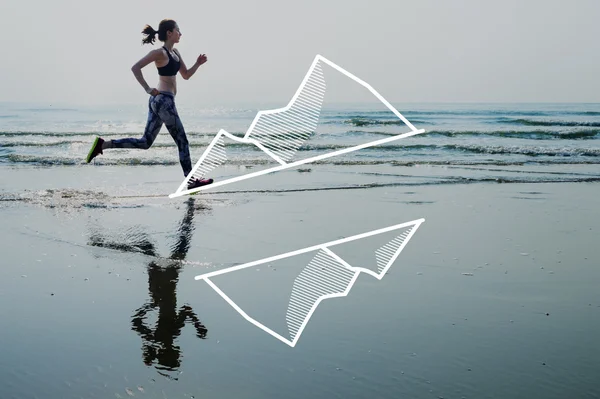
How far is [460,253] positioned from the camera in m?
6.34

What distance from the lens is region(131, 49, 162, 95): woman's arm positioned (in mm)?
8375

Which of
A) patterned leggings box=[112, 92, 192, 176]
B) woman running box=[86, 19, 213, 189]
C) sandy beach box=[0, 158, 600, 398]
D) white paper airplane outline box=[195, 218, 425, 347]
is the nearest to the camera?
sandy beach box=[0, 158, 600, 398]

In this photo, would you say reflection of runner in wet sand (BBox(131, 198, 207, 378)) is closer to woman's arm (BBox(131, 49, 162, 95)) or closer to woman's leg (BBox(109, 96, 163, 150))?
woman's arm (BBox(131, 49, 162, 95))

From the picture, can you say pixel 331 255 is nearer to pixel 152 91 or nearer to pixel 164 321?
pixel 164 321

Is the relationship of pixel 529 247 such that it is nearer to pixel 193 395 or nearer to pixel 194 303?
pixel 194 303

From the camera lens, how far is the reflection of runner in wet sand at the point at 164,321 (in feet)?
12.6

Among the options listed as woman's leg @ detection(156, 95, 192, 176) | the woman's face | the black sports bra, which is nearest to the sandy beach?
woman's leg @ detection(156, 95, 192, 176)

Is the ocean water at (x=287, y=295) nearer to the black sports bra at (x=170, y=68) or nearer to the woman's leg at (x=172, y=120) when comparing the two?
the woman's leg at (x=172, y=120)

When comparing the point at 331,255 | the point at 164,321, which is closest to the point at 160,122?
the point at 331,255

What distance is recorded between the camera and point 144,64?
8.40 metres

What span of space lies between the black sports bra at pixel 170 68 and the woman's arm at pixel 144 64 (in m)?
0.14

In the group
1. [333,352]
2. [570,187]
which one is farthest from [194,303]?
[570,187]

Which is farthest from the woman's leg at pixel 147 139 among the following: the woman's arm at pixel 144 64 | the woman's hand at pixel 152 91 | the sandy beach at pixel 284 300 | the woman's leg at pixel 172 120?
the sandy beach at pixel 284 300

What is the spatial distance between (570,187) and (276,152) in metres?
9.36
